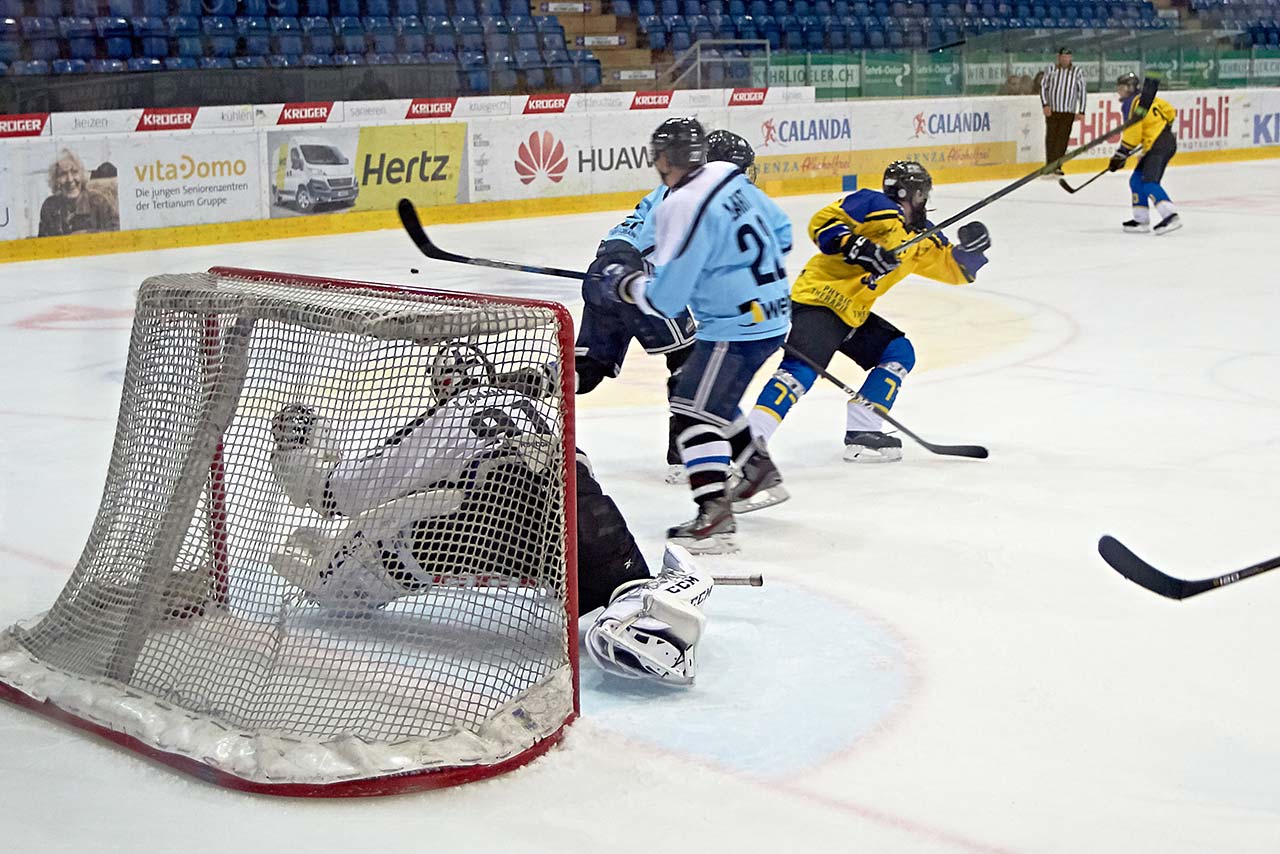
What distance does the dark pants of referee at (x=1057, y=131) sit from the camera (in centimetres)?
1457

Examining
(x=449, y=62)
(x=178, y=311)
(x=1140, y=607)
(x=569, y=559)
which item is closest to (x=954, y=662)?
(x=1140, y=607)

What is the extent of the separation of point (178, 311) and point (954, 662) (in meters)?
1.60

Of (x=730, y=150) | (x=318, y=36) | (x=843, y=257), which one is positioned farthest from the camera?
(x=318, y=36)

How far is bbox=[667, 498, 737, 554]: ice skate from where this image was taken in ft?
12.6

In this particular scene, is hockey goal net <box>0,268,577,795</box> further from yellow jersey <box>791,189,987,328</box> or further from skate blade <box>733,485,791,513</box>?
yellow jersey <box>791,189,987,328</box>

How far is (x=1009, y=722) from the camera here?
9.05ft

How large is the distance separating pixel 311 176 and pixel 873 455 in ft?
21.8

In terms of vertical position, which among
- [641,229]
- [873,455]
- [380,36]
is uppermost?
[380,36]

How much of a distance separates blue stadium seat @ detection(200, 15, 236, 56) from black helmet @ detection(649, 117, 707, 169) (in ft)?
28.7

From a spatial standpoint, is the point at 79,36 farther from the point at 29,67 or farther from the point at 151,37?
the point at 29,67

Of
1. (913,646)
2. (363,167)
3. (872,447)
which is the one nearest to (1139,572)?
(913,646)

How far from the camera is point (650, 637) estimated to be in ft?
9.34

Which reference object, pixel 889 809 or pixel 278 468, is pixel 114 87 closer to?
pixel 278 468

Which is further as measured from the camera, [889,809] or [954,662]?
[954,662]
